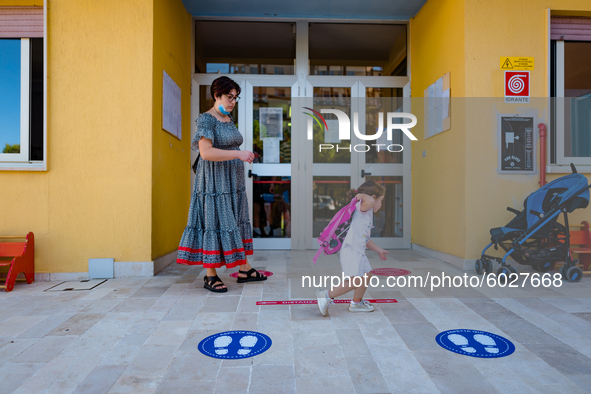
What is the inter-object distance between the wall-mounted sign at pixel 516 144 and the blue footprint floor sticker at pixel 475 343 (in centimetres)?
243

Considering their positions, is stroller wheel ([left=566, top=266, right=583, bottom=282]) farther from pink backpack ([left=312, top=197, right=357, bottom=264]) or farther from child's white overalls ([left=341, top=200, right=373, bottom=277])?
pink backpack ([left=312, top=197, right=357, bottom=264])

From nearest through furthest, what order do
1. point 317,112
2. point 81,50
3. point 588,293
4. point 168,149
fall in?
point 588,293 < point 81,50 < point 168,149 < point 317,112

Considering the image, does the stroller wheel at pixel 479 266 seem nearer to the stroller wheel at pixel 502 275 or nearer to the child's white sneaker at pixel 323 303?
the stroller wheel at pixel 502 275

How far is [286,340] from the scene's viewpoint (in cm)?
212

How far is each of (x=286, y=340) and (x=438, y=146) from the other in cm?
348

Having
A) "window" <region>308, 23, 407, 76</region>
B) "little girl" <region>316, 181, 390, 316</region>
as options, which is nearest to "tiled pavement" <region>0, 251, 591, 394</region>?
"little girl" <region>316, 181, 390, 316</region>

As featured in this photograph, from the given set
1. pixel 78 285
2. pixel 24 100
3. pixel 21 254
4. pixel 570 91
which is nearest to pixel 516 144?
pixel 570 91

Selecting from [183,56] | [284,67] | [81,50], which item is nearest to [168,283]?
[81,50]

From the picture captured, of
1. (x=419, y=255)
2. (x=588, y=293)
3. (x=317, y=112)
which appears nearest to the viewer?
(x=588, y=293)

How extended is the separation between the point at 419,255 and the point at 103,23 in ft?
14.8

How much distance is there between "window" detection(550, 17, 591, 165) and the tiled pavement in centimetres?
166

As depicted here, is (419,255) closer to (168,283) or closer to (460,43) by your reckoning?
(460,43)

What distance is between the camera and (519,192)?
4.06 metres

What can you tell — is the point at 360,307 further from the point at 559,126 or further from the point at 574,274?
the point at 559,126
